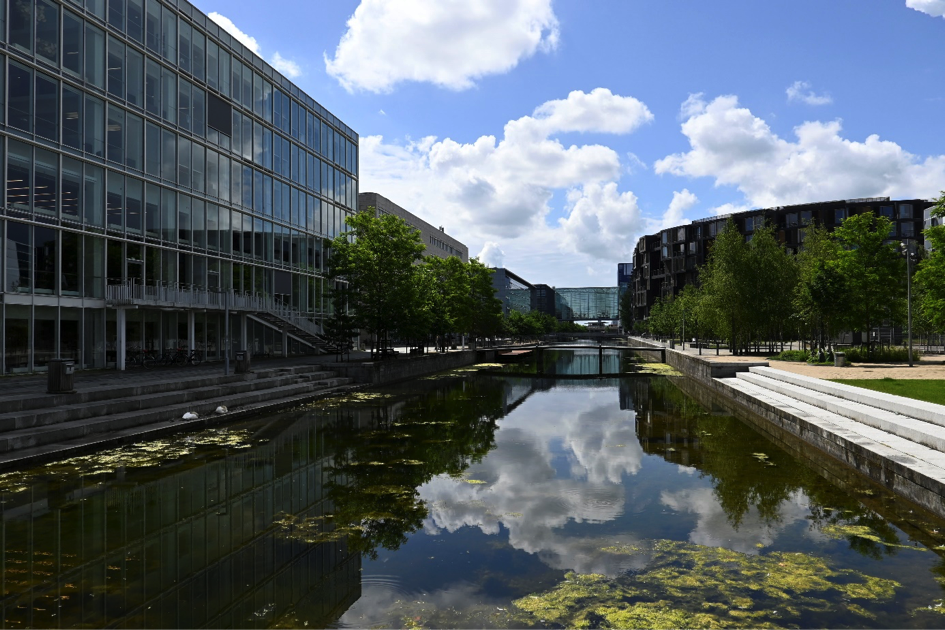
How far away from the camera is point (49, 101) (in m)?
27.9

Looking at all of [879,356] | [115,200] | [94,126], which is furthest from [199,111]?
[879,356]

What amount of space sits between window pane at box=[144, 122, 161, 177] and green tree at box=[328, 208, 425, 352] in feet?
38.0

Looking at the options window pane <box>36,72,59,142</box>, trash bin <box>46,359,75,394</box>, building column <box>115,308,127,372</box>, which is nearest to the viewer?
trash bin <box>46,359,75,394</box>

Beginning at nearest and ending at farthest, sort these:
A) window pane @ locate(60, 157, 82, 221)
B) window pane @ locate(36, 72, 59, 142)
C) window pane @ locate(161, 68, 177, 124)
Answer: window pane @ locate(36, 72, 59, 142), window pane @ locate(60, 157, 82, 221), window pane @ locate(161, 68, 177, 124)

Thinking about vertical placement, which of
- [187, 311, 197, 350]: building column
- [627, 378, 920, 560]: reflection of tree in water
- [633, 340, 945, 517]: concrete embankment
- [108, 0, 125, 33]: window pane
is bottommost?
[627, 378, 920, 560]: reflection of tree in water

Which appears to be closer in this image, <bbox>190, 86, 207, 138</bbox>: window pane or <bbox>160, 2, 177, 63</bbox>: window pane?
<bbox>160, 2, 177, 63</bbox>: window pane

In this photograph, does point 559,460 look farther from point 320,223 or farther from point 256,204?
point 320,223

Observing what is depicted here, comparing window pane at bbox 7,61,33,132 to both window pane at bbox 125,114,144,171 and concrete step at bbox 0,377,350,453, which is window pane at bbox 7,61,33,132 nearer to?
window pane at bbox 125,114,144,171

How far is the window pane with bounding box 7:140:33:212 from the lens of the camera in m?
26.1

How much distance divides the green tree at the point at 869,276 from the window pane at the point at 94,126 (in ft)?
153

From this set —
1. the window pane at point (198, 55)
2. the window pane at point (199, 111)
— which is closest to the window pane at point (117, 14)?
the window pane at point (198, 55)

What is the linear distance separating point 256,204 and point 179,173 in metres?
8.10

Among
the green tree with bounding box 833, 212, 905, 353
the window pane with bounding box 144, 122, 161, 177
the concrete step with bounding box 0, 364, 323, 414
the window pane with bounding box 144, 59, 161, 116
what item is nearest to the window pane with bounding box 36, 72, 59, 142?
the window pane with bounding box 144, 122, 161, 177

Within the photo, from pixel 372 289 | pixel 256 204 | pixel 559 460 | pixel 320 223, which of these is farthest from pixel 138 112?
pixel 559 460
